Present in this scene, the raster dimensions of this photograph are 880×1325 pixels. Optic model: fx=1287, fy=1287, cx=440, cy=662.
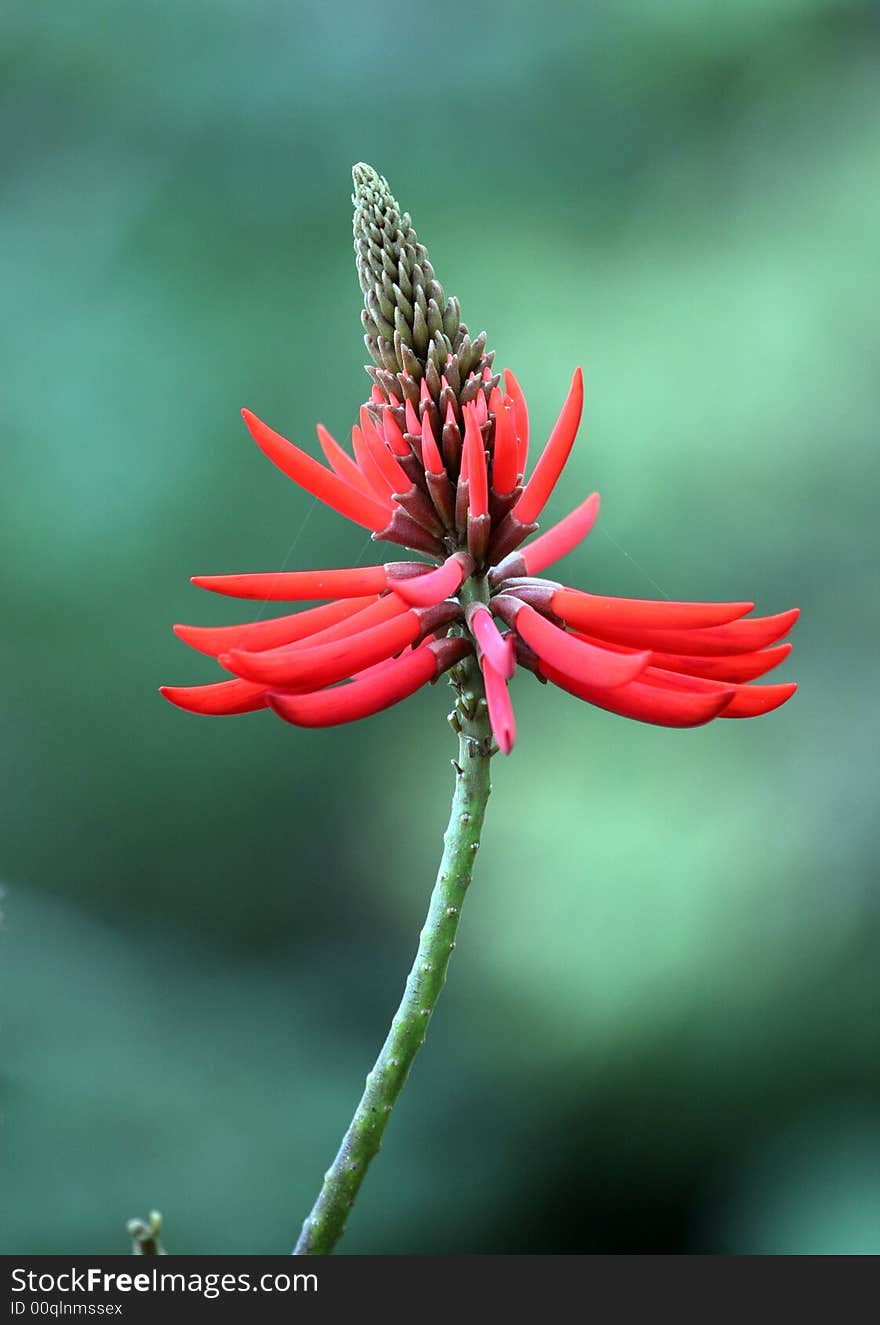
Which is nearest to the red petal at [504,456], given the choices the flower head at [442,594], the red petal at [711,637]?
the flower head at [442,594]

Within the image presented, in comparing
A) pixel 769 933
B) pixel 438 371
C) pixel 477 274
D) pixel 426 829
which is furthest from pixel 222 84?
pixel 438 371

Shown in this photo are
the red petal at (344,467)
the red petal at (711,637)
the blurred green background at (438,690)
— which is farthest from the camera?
the blurred green background at (438,690)

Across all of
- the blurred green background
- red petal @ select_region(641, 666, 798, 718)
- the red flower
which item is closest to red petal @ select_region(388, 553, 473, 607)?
the red flower

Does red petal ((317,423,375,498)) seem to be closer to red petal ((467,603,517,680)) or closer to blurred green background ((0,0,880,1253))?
red petal ((467,603,517,680))

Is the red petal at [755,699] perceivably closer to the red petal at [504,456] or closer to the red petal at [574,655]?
the red petal at [574,655]

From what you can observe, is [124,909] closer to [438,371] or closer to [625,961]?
[625,961]

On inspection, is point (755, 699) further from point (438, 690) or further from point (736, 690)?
point (438, 690)

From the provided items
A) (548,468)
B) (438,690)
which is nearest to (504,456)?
(548,468)
